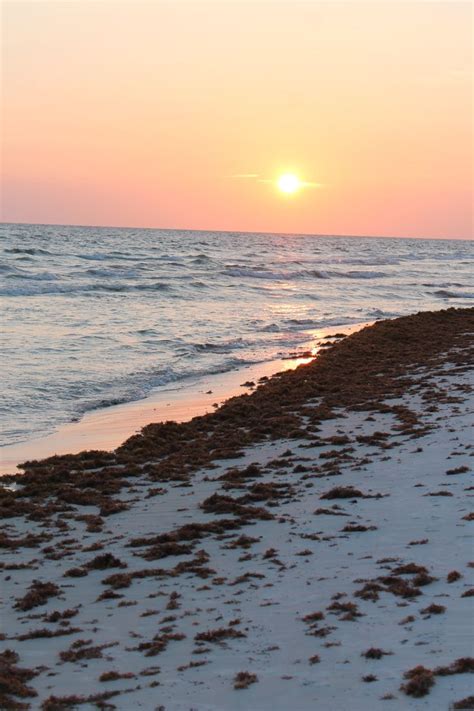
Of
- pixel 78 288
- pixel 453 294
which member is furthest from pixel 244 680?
pixel 453 294

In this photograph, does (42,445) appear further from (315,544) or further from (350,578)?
(350,578)

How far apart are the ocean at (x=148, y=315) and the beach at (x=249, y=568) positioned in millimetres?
3950

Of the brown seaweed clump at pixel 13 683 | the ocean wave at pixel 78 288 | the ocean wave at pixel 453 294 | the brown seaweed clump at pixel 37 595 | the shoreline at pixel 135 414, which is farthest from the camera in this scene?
the ocean wave at pixel 453 294

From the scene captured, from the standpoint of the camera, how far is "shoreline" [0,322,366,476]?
41.0ft

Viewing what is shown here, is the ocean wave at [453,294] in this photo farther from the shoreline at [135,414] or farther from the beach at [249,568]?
the beach at [249,568]

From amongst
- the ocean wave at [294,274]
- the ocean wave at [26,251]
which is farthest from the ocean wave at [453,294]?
the ocean wave at [26,251]

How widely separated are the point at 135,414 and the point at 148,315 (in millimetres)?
17418

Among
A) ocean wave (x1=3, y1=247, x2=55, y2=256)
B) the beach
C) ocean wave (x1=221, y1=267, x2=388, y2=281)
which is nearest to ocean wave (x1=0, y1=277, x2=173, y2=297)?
ocean wave (x1=221, y1=267, x2=388, y2=281)

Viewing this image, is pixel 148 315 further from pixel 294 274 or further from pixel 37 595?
pixel 294 274

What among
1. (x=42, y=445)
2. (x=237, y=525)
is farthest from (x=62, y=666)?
(x=42, y=445)

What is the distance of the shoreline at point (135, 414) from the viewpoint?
12508mm

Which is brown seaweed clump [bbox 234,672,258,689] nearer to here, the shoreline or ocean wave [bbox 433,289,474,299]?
the shoreline

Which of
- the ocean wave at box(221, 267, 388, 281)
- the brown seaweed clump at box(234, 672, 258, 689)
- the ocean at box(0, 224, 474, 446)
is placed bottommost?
the brown seaweed clump at box(234, 672, 258, 689)

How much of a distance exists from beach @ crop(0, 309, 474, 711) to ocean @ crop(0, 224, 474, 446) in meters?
3.95
